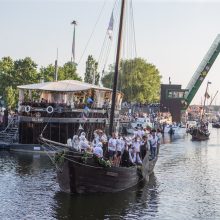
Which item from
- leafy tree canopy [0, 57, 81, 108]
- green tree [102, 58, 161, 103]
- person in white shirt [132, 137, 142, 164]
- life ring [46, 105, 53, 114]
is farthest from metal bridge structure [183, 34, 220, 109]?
person in white shirt [132, 137, 142, 164]

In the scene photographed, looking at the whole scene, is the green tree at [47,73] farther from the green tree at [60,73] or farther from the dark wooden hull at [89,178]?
the dark wooden hull at [89,178]

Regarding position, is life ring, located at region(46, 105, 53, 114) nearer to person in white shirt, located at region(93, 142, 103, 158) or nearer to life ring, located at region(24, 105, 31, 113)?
life ring, located at region(24, 105, 31, 113)

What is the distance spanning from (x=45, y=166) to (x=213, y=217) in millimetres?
18875

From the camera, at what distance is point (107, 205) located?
2689cm

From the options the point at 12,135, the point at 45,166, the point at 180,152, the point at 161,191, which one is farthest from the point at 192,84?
the point at 161,191

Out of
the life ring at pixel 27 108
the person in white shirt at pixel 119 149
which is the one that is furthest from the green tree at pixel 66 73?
the person in white shirt at pixel 119 149

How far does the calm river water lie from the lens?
82.9 feet

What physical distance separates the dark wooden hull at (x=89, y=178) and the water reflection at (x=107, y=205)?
0.38 meters

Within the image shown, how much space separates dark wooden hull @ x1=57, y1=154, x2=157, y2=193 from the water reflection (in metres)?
0.38

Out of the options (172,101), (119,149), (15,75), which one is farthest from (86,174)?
(172,101)

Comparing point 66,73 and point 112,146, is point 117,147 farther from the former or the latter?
point 66,73

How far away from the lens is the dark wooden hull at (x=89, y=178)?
27.9 metres

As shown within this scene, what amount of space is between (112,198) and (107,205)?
57.7 inches

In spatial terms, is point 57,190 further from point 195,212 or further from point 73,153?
point 195,212
